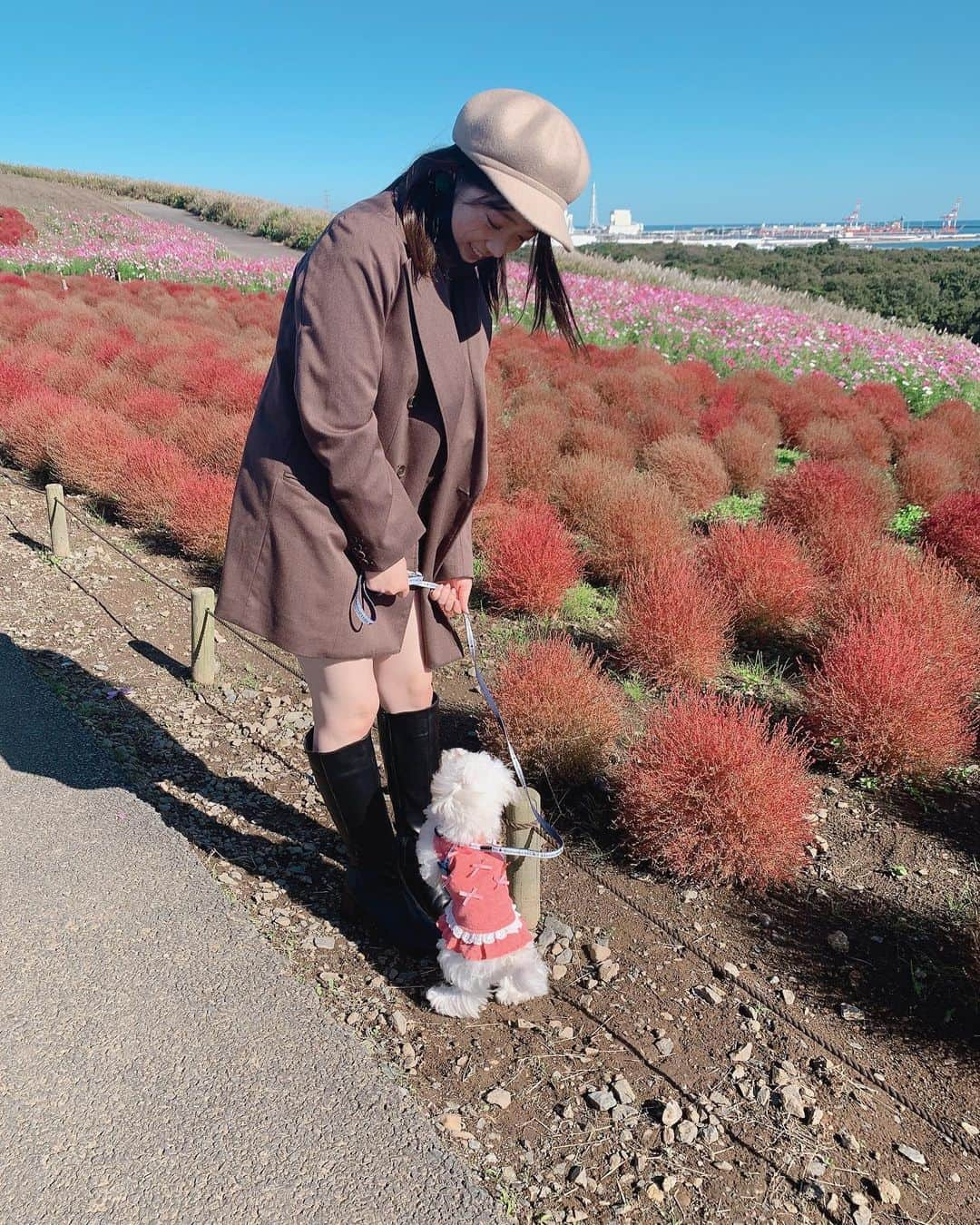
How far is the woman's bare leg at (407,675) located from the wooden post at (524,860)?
35cm

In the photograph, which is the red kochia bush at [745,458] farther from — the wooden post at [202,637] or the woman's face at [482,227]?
the woman's face at [482,227]

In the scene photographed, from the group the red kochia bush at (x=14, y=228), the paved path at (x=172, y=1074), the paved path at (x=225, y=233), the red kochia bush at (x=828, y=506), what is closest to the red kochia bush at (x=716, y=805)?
the paved path at (x=172, y=1074)

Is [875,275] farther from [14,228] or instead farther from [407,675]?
[407,675]

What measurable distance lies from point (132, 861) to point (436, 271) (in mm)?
1745

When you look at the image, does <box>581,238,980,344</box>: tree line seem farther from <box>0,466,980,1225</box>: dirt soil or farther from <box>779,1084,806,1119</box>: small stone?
<box>779,1084,806,1119</box>: small stone

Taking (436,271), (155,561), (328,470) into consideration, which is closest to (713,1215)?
(328,470)

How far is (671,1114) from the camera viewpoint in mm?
1877

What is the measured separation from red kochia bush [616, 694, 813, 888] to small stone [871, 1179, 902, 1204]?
3.10ft

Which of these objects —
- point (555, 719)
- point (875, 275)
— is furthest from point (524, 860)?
point (875, 275)

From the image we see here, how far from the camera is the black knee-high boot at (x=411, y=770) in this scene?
2.32 meters

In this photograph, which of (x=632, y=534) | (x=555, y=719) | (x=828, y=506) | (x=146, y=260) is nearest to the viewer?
(x=555, y=719)

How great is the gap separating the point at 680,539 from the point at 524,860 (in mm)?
3540

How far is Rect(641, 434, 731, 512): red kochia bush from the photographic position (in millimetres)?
6684

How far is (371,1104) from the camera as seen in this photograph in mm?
1824
